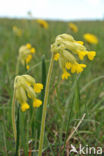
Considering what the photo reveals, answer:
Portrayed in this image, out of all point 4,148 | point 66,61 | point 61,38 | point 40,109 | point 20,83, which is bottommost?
point 4,148

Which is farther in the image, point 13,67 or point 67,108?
point 13,67

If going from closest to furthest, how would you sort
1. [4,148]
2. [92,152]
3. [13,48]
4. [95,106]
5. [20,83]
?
[20,83]
[92,152]
[4,148]
[95,106]
[13,48]

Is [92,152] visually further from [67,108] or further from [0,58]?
[0,58]

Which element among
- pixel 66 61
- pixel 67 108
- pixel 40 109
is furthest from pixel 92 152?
pixel 67 108

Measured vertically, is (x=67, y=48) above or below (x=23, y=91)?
above

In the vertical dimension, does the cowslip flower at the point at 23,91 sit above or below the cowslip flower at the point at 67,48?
below

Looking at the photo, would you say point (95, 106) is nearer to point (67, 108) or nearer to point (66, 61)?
point (67, 108)

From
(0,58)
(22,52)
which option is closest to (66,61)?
(22,52)

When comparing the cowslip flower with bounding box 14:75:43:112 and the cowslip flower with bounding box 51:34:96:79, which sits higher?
the cowslip flower with bounding box 51:34:96:79

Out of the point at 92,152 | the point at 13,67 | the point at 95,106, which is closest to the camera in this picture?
the point at 92,152

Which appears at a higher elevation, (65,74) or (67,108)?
(65,74)
